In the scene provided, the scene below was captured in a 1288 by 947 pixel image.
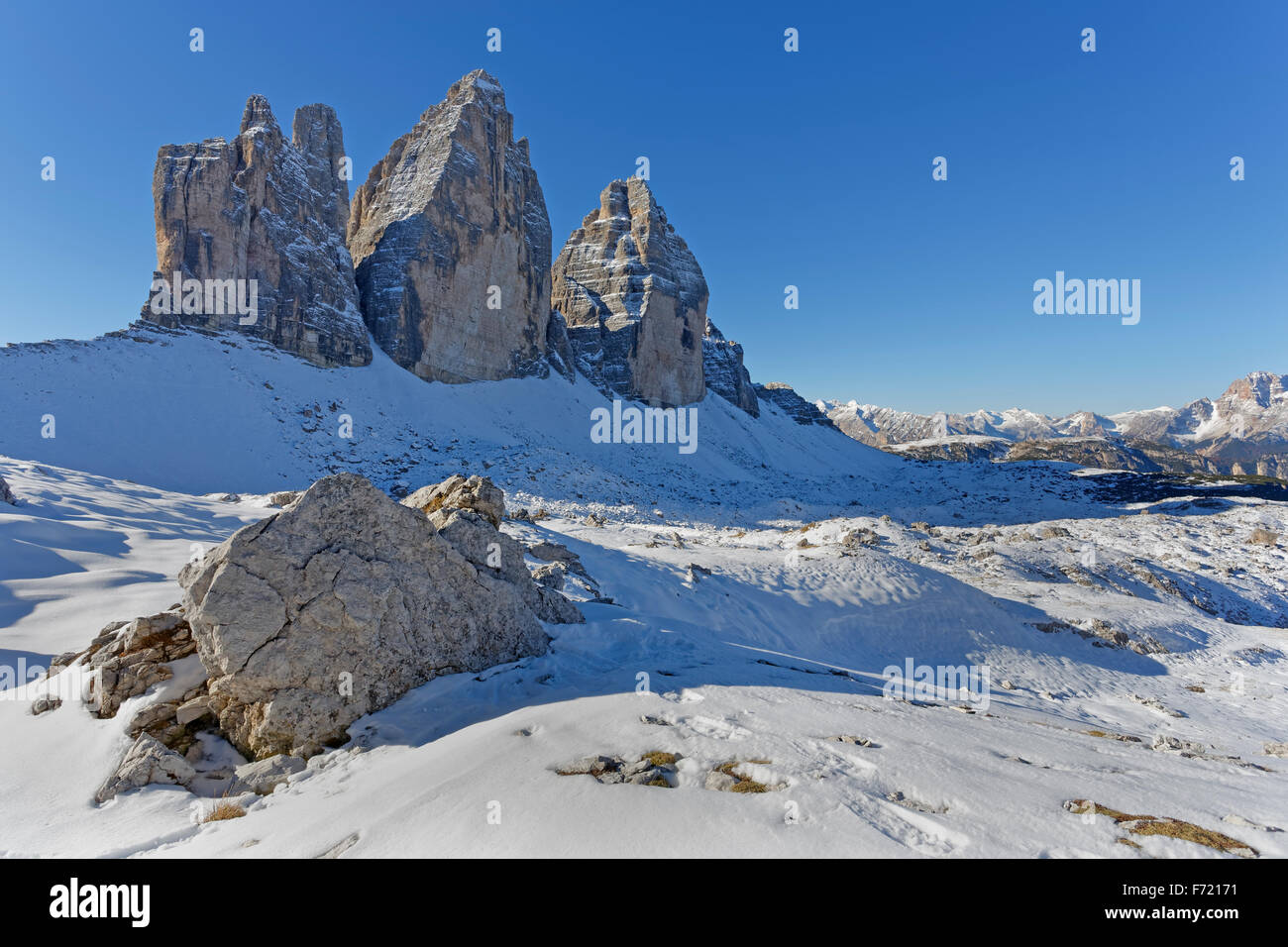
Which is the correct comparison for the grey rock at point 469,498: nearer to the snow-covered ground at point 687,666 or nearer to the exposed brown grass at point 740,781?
the snow-covered ground at point 687,666

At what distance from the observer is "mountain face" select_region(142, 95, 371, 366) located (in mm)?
43375

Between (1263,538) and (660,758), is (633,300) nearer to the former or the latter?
(1263,538)

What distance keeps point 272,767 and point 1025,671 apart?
1770 cm

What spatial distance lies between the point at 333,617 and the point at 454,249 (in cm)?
5597

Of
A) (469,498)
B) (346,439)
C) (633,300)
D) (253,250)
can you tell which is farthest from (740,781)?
(633,300)

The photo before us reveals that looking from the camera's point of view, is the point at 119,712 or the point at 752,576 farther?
the point at 752,576

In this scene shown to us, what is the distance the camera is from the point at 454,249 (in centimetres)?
5484

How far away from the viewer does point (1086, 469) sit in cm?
6681

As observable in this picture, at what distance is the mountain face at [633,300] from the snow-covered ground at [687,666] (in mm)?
36022

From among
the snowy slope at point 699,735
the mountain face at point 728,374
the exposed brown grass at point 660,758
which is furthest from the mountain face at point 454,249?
the exposed brown grass at point 660,758

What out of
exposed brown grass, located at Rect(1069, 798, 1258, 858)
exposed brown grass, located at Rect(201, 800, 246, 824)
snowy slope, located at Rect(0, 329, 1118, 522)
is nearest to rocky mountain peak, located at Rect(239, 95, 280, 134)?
snowy slope, located at Rect(0, 329, 1118, 522)
